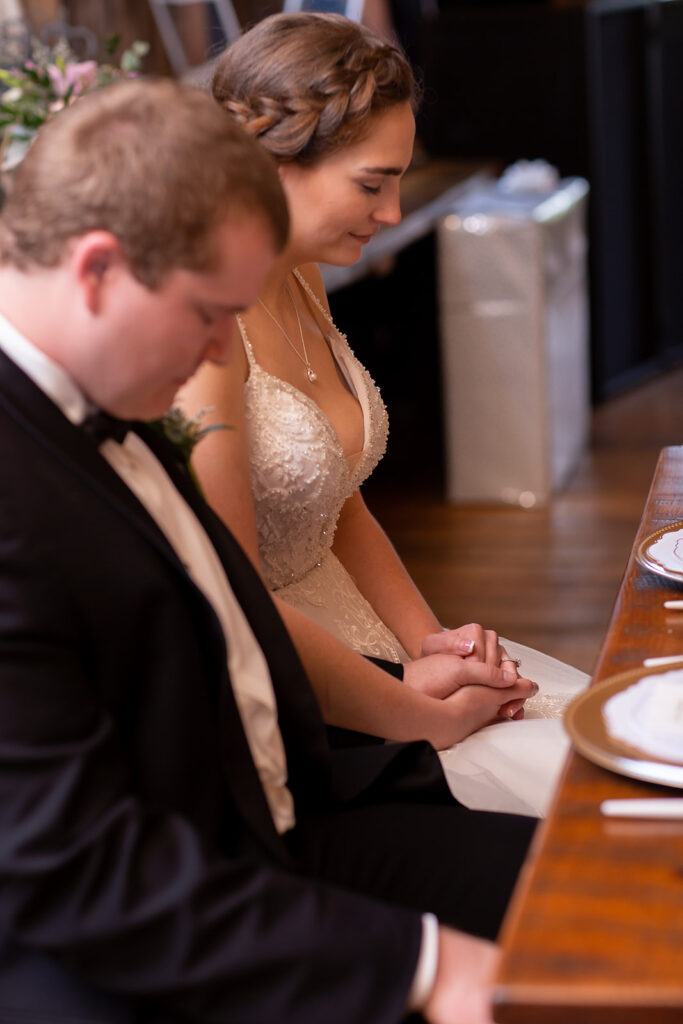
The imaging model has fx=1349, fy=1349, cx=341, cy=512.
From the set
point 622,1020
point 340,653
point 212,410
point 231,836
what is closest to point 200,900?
point 231,836

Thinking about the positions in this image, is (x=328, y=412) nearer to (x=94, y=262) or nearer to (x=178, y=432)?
(x=178, y=432)

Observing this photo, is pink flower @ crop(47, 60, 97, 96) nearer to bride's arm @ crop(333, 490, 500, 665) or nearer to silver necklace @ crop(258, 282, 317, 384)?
silver necklace @ crop(258, 282, 317, 384)

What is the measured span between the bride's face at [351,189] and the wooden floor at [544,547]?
1.71 meters

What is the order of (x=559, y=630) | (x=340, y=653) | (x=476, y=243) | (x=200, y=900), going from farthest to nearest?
(x=476, y=243), (x=559, y=630), (x=340, y=653), (x=200, y=900)

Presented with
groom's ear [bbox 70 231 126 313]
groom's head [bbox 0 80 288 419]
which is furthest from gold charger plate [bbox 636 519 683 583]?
groom's ear [bbox 70 231 126 313]

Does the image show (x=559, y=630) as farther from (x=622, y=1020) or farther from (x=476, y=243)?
(x=622, y=1020)

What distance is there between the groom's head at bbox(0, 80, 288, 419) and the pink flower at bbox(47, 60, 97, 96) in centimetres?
177

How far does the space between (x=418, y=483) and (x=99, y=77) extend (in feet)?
8.72

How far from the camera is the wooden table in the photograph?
0.84m

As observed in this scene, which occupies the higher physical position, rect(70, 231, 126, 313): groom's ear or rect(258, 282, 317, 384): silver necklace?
rect(70, 231, 126, 313): groom's ear

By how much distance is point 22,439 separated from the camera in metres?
1.04

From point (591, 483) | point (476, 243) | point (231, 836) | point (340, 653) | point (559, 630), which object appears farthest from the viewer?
point (591, 483)

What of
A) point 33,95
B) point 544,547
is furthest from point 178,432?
point 544,547

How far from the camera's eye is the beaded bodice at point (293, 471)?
6.15 feet
